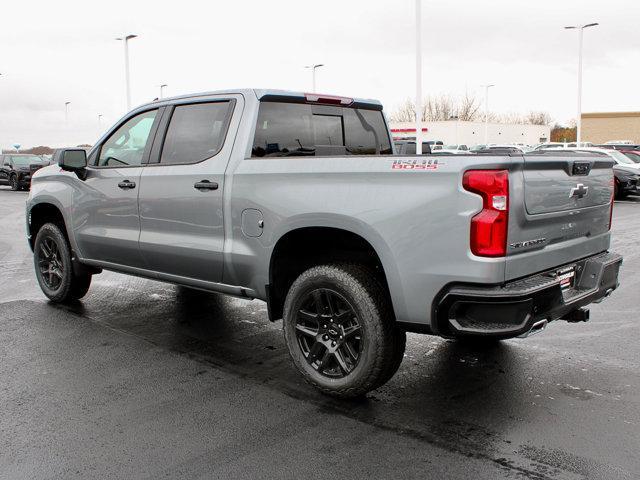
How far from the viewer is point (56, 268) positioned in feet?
22.8

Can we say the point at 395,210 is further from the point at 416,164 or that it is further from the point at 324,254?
the point at 324,254

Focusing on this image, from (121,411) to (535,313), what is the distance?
8.26 feet

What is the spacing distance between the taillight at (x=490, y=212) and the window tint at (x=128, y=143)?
10.4 feet

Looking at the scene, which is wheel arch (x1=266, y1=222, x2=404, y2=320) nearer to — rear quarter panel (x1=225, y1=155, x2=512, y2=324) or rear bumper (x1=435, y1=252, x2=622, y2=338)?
rear quarter panel (x1=225, y1=155, x2=512, y2=324)

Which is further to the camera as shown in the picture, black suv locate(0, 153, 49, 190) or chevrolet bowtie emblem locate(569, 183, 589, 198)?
black suv locate(0, 153, 49, 190)

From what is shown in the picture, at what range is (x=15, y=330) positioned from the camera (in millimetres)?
5977

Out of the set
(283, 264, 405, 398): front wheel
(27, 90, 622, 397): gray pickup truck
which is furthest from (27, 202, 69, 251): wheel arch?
(283, 264, 405, 398): front wheel

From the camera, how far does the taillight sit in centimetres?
350

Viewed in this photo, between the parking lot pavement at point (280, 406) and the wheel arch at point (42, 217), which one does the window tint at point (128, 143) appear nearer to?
the wheel arch at point (42, 217)

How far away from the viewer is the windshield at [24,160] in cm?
3084

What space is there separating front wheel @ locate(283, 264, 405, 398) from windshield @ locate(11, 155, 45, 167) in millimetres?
29589

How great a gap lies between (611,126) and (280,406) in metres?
78.5

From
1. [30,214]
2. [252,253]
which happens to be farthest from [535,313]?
[30,214]

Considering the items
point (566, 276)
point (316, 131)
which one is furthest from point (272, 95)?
point (566, 276)
